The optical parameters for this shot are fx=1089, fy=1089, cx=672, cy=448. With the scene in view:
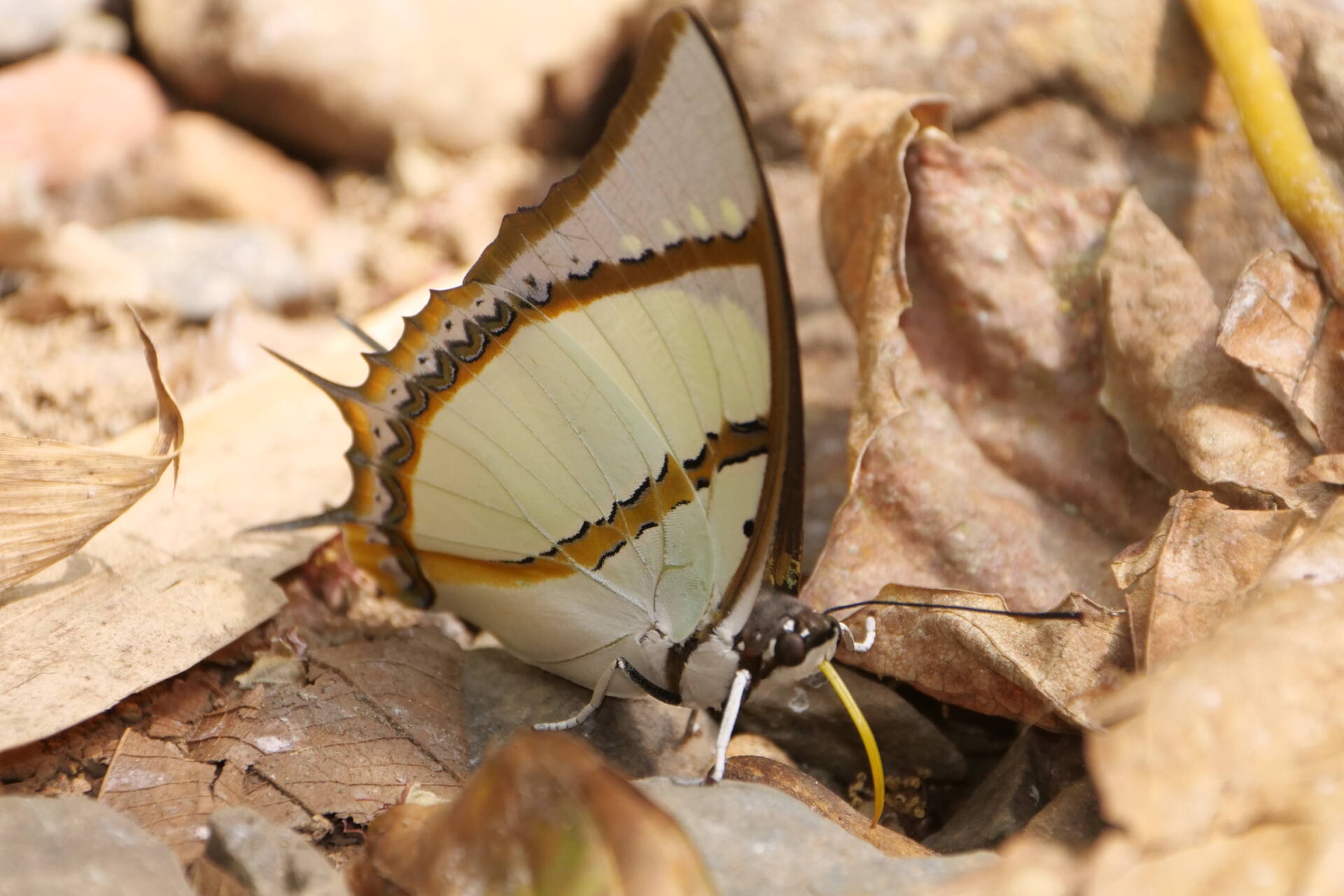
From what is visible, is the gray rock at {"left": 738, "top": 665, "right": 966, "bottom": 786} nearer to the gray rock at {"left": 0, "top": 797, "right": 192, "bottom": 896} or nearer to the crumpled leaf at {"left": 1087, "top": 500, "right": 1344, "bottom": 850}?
the crumpled leaf at {"left": 1087, "top": 500, "right": 1344, "bottom": 850}

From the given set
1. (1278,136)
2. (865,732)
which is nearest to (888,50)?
(1278,136)

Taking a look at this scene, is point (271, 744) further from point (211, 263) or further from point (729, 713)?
point (211, 263)

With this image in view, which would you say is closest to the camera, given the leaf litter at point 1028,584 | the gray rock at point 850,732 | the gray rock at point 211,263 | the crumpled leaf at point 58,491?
the leaf litter at point 1028,584

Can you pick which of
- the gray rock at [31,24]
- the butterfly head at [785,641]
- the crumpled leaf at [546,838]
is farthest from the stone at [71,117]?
the crumpled leaf at [546,838]

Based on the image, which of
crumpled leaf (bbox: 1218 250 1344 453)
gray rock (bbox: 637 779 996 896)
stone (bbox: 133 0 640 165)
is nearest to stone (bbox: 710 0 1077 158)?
stone (bbox: 133 0 640 165)

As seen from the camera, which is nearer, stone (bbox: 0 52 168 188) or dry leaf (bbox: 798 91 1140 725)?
dry leaf (bbox: 798 91 1140 725)

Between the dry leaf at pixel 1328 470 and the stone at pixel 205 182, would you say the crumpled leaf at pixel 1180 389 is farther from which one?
the stone at pixel 205 182
